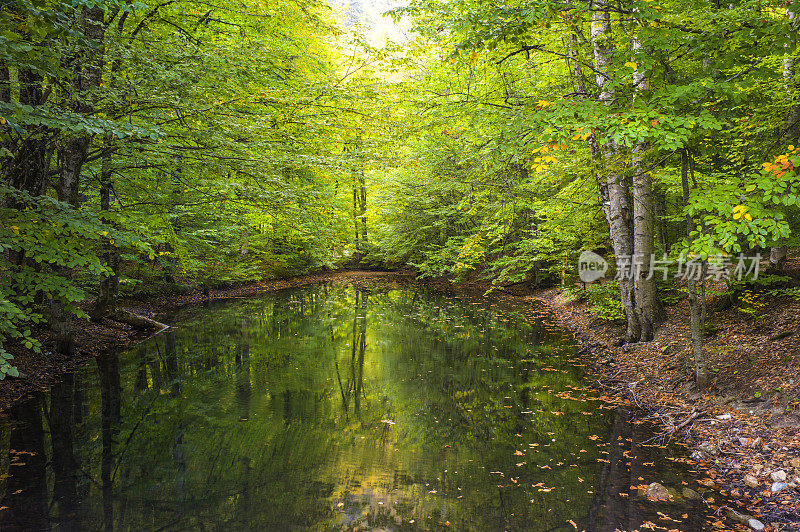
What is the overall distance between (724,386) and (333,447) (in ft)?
16.5

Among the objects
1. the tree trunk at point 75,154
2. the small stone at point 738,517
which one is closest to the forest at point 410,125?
the tree trunk at point 75,154

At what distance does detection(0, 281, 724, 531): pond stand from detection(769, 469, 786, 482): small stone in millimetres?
708

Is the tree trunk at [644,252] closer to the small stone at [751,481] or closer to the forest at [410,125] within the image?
the forest at [410,125]

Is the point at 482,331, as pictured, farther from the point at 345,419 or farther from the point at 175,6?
the point at 175,6

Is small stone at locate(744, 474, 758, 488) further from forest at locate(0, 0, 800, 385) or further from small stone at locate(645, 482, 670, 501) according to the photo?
forest at locate(0, 0, 800, 385)

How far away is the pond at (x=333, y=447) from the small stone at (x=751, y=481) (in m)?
0.51

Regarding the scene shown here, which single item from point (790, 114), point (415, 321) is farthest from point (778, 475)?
point (415, 321)

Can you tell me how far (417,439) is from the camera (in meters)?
5.25

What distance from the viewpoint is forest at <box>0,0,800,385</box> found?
4.27 m

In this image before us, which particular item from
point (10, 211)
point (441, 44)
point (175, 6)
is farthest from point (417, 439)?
point (175, 6)

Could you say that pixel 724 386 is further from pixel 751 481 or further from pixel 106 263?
pixel 106 263

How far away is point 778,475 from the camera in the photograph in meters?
3.77

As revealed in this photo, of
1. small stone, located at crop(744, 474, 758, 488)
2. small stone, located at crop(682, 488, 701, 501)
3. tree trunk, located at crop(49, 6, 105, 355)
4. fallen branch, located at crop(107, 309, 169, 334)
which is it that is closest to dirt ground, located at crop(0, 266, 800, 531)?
small stone, located at crop(744, 474, 758, 488)

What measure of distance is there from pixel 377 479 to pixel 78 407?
480 cm
